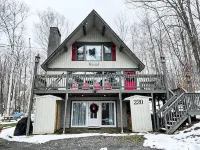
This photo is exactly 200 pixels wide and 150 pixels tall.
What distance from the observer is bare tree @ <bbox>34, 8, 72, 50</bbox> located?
893 inches

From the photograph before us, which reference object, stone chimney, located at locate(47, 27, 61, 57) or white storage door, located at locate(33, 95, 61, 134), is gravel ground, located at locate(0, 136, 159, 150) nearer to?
white storage door, located at locate(33, 95, 61, 134)

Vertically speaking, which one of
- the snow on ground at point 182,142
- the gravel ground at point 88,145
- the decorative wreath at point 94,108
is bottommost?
the gravel ground at point 88,145

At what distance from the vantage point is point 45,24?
2302 cm

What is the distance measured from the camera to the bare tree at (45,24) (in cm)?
2269

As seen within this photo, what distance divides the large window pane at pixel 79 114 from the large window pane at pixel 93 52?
12.5ft

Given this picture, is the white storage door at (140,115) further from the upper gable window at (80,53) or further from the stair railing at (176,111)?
the upper gable window at (80,53)

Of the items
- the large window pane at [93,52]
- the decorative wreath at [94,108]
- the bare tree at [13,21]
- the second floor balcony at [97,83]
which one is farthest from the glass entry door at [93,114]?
the bare tree at [13,21]

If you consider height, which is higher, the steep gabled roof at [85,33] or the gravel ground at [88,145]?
the steep gabled roof at [85,33]

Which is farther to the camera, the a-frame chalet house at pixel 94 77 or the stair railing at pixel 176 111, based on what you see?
the a-frame chalet house at pixel 94 77

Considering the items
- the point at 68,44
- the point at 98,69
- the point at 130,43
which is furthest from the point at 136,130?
the point at 130,43

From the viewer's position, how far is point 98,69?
40.9ft

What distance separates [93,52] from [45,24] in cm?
1384

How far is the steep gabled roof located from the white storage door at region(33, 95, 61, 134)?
3.18m

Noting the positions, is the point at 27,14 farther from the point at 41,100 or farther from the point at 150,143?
the point at 150,143
